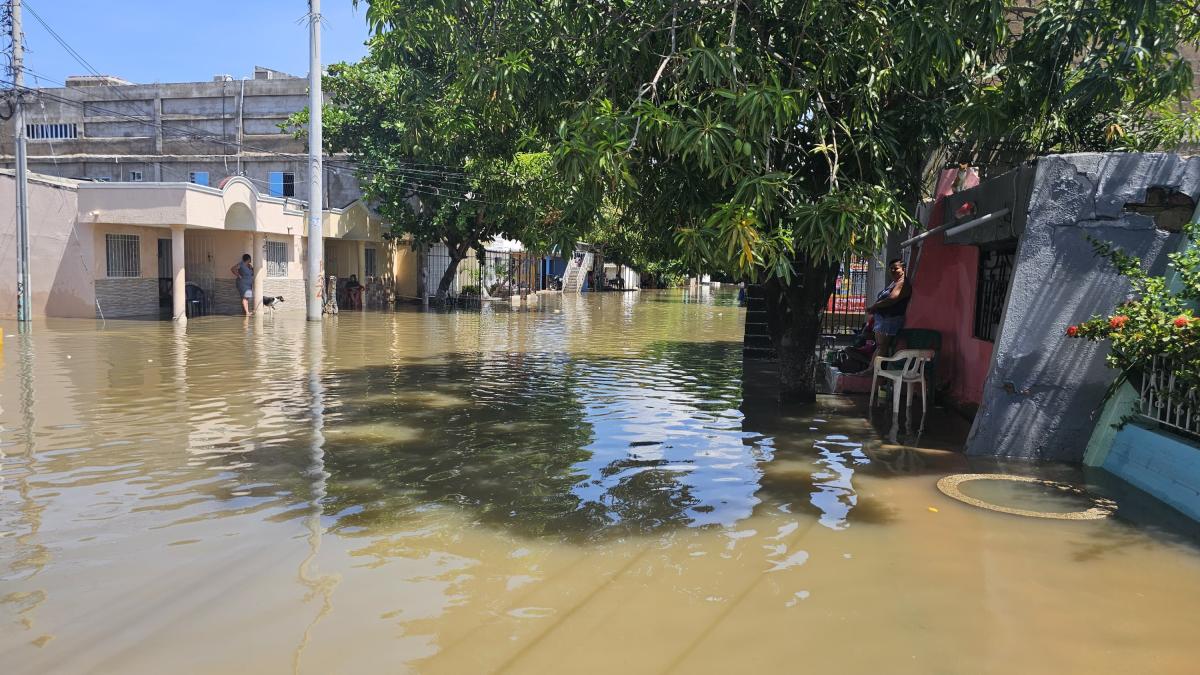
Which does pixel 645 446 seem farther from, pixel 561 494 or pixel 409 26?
pixel 409 26

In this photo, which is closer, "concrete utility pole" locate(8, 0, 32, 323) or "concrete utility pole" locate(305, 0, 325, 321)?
"concrete utility pole" locate(8, 0, 32, 323)

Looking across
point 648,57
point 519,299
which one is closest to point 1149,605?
point 648,57

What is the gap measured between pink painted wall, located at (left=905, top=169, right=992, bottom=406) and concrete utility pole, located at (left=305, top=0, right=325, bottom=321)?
1561 cm

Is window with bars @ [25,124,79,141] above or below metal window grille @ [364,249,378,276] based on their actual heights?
above

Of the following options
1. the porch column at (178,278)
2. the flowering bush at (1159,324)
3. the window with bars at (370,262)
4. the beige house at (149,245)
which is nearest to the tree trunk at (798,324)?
the flowering bush at (1159,324)

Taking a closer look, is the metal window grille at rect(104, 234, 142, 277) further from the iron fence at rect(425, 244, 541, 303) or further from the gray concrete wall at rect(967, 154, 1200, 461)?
the gray concrete wall at rect(967, 154, 1200, 461)

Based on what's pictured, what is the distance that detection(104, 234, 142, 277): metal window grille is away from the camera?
2317 centimetres

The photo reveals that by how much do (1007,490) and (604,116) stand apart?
4.29 metres

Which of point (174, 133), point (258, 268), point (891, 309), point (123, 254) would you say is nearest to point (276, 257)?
point (258, 268)

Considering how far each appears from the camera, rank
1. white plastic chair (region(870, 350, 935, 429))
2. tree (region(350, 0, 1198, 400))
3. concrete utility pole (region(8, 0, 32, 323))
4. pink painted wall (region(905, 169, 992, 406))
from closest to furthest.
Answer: tree (region(350, 0, 1198, 400)) < white plastic chair (region(870, 350, 935, 429)) < pink painted wall (region(905, 169, 992, 406)) < concrete utility pole (region(8, 0, 32, 323))

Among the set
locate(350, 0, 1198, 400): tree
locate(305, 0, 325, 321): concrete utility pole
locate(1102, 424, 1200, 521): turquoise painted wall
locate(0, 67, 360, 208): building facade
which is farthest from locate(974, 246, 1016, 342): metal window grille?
locate(0, 67, 360, 208): building facade

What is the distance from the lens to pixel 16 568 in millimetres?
4824

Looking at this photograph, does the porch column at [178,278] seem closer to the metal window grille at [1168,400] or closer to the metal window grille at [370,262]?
the metal window grille at [370,262]

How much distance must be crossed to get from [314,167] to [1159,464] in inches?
799
